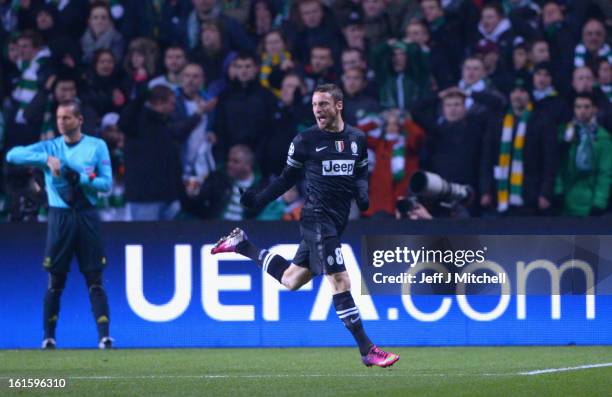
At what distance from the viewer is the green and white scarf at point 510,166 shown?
577 inches

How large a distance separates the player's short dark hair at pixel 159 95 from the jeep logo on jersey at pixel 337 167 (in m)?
5.02

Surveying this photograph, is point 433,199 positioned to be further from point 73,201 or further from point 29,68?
point 29,68

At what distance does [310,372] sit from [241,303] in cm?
303

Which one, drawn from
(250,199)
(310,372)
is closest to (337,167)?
(250,199)

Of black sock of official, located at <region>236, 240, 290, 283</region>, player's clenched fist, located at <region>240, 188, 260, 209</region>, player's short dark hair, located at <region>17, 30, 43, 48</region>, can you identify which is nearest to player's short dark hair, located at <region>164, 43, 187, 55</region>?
player's short dark hair, located at <region>17, 30, 43, 48</region>

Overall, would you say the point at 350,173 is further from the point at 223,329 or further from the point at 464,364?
the point at 223,329

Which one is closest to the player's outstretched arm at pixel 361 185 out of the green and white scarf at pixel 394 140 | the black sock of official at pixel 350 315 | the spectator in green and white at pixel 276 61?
the black sock of official at pixel 350 315

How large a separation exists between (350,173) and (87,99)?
629cm

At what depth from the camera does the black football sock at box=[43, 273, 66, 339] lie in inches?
497

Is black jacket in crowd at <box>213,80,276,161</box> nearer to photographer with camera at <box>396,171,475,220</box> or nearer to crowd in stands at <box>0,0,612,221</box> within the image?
crowd in stands at <box>0,0,612,221</box>

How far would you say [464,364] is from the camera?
36.7ft

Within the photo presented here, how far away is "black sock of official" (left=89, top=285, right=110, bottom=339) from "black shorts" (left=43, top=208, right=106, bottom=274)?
19 centimetres

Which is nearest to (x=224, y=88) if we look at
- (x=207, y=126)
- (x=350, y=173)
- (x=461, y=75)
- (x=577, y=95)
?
(x=207, y=126)

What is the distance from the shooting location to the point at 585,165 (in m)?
14.3
